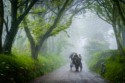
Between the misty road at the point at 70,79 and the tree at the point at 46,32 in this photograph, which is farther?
the tree at the point at 46,32

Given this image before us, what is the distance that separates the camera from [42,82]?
17688mm

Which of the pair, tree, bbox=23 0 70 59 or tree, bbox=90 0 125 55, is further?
tree, bbox=23 0 70 59

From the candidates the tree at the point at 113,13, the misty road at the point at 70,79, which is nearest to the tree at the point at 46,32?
the tree at the point at 113,13

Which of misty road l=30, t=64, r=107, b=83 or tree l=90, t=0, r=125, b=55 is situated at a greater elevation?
tree l=90, t=0, r=125, b=55

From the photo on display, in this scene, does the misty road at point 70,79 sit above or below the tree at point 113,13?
below

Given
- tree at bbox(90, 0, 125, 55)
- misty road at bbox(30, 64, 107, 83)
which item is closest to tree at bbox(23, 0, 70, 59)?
tree at bbox(90, 0, 125, 55)

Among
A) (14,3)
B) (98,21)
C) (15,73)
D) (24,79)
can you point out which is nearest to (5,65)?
(15,73)

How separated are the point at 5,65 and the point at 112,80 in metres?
7.32

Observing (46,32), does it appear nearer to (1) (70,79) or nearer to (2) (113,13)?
(2) (113,13)

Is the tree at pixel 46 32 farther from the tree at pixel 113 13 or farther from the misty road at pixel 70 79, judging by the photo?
the misty road at pixel 70 79

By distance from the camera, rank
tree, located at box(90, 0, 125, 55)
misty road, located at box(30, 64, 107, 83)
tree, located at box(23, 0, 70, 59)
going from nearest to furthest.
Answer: misty road, located at box(30, 64, 107, 83)
tree, located at box(90, 0, 125, 55)
tree, located at box(23, 0, 70, 59)

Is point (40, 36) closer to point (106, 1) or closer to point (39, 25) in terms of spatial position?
point (39, 25)

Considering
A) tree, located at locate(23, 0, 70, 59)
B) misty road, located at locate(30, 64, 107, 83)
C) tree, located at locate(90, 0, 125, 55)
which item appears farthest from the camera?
tree, located at locate(23, 0, 70, 59)

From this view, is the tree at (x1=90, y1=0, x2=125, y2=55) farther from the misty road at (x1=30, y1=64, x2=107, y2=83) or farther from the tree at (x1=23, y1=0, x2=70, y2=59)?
the misty road at (x1=30, y1=64, x2=107, y2=83)
